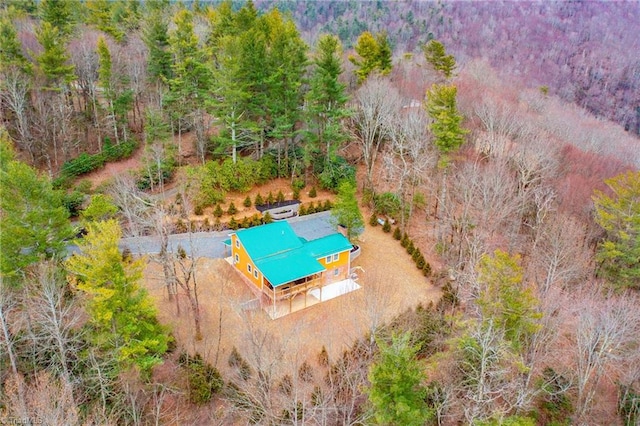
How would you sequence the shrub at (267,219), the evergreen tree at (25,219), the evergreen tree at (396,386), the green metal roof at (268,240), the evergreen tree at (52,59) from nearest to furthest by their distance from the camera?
the evergreen tree at (396,386)
the evergreen tree at (25,219)
the green metal roof at (268,240)
the shrub at (267,219)
the evergreen tree at (52,59)

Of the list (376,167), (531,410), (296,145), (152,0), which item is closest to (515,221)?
(531,410)

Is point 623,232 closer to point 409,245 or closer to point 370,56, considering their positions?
point 409,245

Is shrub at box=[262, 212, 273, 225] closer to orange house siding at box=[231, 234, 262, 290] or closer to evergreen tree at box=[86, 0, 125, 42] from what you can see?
orange house siding at box=[231, 234, 262, 290]

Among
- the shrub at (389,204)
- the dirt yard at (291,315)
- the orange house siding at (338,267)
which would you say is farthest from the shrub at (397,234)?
the orange house siding at (338,267)

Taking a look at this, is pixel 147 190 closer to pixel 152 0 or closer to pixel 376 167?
pixel 376 167

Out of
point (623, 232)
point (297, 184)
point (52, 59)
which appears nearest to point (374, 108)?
point (297, 184)

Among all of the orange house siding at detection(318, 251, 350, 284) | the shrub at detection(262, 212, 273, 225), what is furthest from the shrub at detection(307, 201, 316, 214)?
the orange house siding at detection(318, 251, 350, 284)

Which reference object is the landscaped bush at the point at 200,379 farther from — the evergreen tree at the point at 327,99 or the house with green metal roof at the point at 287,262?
the evergreen tree at the point at 327,99
